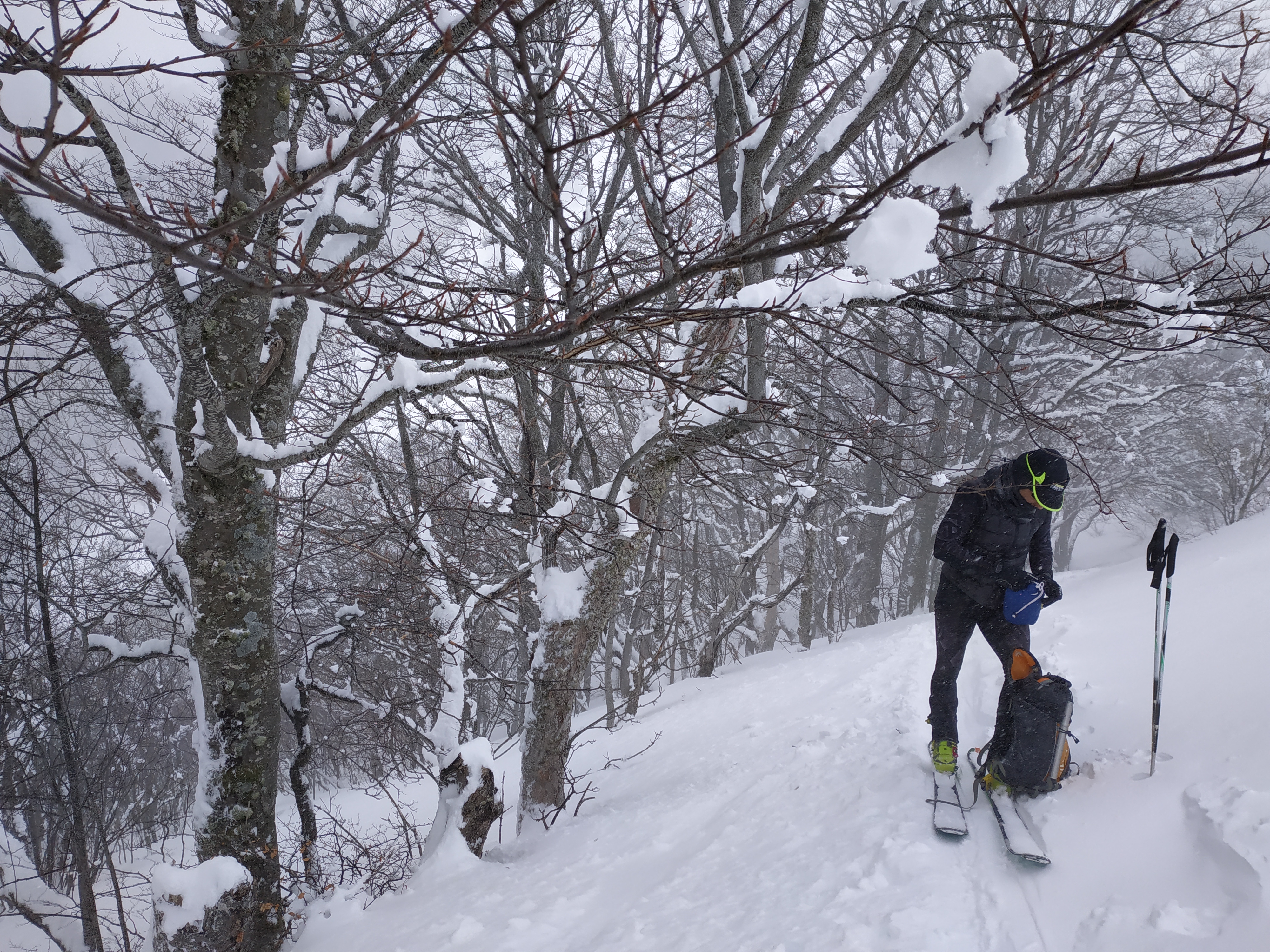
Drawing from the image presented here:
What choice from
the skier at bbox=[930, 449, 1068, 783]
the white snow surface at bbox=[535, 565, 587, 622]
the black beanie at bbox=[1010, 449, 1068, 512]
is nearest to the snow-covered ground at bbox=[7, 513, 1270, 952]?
the skier at bbox=[930, 449, 1068, 783]

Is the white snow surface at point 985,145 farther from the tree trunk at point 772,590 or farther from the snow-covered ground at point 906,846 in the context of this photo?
the tree trunk at point 772,590

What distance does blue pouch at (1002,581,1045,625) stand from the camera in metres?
3.49

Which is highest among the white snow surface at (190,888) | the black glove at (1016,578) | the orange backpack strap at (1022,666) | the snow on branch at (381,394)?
the snow on branch at (381,394)

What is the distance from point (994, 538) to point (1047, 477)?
45 cm

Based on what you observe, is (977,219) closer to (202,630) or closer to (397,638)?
(202,630)

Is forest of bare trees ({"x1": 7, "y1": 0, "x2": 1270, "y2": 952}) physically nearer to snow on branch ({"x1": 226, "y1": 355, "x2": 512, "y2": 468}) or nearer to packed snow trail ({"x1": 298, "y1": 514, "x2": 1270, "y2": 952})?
snow on branch ({"x1": 226, "y1": 355, "x2": 512, "y2": 468})

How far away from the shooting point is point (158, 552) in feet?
14.4

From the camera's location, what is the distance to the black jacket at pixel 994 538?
3.58 meters

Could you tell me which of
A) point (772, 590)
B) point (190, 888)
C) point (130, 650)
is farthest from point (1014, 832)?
point (772, 590)

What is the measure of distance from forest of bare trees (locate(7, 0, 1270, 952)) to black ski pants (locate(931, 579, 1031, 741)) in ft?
3.05

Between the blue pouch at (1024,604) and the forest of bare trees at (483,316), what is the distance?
82cm

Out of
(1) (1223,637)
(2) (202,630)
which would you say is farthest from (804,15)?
(2) (202,630)

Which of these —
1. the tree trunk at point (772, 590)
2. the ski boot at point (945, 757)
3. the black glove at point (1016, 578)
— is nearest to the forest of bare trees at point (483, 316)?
the black glove at point (1016, 578)

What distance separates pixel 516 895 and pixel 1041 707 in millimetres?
3028
